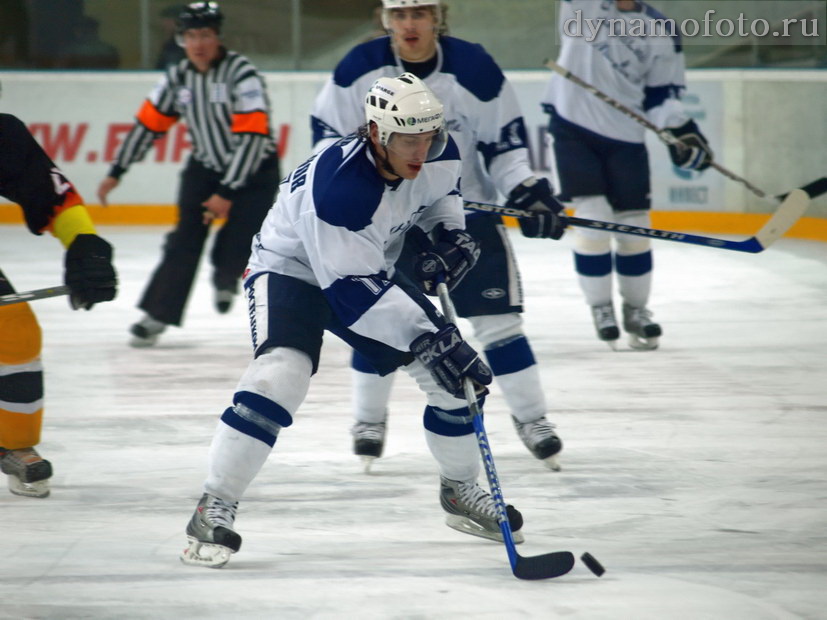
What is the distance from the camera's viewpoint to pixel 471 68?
10.0ft

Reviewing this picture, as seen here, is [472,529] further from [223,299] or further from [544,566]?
[223,299]

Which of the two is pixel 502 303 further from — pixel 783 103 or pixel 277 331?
pixel 783 103

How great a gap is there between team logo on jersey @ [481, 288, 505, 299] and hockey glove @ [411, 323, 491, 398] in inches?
26.0

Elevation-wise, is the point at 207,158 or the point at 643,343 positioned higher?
the point at 207,158

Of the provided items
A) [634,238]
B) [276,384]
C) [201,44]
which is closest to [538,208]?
[276,384]

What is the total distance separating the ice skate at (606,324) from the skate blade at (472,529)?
1943 millimetres

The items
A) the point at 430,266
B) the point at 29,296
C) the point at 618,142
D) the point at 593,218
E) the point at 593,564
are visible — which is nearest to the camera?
the point at 593,564

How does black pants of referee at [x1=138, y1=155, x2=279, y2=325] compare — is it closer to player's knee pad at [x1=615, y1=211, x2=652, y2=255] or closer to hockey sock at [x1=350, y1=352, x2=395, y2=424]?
player's knee pad at [x1=615, y1=211, x2=652, y2=255]

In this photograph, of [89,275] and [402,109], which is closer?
[402,109]

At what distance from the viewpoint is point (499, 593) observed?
2.22m

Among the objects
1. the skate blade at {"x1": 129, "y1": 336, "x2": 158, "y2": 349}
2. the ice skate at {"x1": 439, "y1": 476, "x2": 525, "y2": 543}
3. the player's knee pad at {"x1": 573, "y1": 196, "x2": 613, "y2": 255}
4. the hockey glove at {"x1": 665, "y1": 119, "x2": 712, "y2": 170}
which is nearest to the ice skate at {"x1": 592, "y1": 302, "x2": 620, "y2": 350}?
the player's knee pad at {"x1": 573, "y1": 196, "x2": 613, "y2": 255}

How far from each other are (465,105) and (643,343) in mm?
1674

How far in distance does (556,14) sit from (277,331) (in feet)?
18.8

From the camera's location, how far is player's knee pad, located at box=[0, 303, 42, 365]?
273 cm
